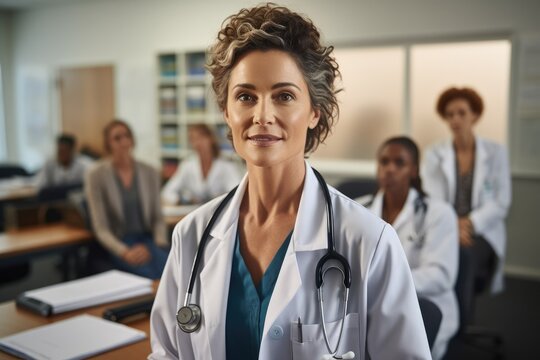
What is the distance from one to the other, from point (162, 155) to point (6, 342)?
16.7ft

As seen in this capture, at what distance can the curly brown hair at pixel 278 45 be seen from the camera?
1.09 metres

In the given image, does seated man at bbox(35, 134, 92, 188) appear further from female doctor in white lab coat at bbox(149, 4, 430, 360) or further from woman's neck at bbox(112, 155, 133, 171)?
female doctor in white lab coat at bbox(149, 4, 430, 360)

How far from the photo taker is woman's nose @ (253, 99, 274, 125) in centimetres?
108

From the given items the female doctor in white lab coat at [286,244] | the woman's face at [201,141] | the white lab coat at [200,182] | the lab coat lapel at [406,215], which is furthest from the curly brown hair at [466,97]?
the female doctor in white lab coat at [286,244]

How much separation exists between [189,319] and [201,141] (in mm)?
3248

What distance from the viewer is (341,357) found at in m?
1.07

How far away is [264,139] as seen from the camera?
3.59 ft

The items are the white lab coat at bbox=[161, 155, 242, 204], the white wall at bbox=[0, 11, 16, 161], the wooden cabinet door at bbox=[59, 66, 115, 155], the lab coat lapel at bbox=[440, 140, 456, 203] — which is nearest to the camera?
the lab coat lapel at bbox=[440, 140, 456, 203]

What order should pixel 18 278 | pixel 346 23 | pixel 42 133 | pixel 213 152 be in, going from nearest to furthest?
pixel 18 278, pixel 213 152, pixel 346 23, pixel 42 133

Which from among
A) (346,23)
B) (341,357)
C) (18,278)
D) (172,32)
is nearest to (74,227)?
(18,278)

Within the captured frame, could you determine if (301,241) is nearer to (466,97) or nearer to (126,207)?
(126,207)

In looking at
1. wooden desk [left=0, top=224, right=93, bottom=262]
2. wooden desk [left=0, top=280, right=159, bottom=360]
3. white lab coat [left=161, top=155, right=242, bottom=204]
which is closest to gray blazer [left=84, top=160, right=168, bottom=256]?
wooden desk [left=0, top=224, right=93, bottom=262]

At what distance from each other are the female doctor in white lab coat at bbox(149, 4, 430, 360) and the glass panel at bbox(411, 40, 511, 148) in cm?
384

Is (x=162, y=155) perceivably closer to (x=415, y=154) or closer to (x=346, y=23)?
(x=346, y=23)
